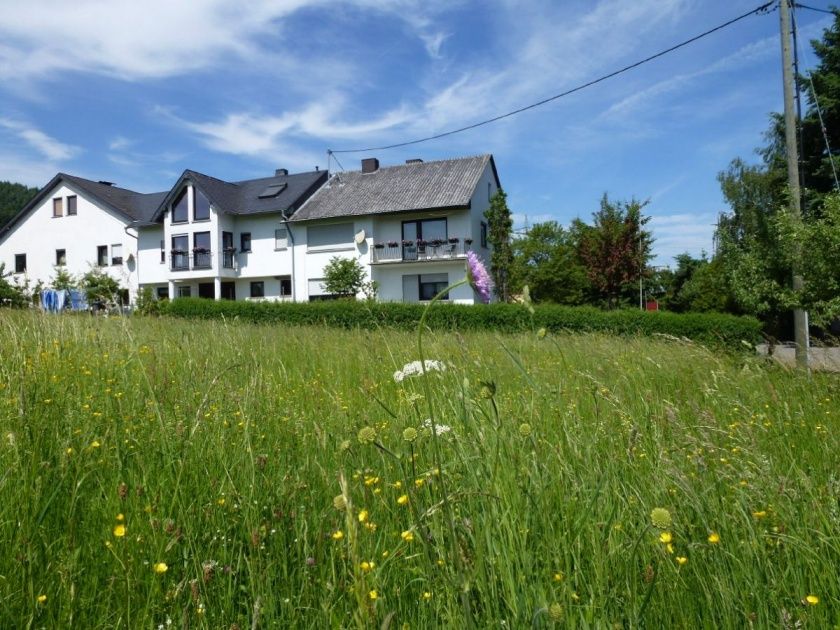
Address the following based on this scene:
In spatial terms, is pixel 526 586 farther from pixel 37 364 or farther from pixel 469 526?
pixel 37 364

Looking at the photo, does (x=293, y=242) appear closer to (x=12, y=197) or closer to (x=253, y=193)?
(x=253, y=193)

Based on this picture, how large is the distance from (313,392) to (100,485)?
196cm

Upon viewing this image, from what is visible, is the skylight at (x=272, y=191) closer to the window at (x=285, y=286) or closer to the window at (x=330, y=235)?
the window at (x=330, y=235)

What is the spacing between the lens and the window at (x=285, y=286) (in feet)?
99.1

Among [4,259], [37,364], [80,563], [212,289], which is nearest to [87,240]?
[4,259]

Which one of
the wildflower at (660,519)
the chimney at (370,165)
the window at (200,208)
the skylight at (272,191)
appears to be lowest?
the wildflower at (660,519)

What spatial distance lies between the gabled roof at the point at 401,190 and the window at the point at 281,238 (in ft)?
3.68

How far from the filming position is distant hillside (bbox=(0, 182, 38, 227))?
188ft

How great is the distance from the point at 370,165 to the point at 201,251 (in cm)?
1116

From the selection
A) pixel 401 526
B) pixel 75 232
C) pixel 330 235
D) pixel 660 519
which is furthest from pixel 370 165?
pixel 660 519

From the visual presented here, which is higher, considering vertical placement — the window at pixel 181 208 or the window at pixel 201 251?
the window at pixel 181 208

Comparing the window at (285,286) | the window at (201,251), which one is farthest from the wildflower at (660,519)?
the window at (201,251)

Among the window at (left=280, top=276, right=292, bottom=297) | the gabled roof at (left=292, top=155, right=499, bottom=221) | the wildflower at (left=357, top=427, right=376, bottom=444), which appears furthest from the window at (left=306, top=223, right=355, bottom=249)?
the wildflower at (left=357, top=427, right=376, bottom=444)

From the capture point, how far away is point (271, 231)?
30.3 meters
